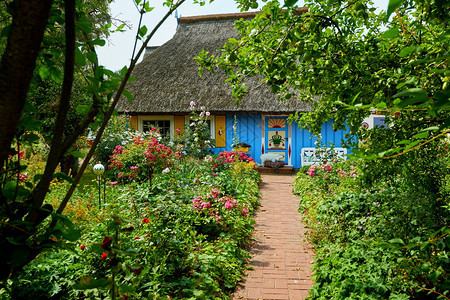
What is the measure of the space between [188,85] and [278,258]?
36.5 feet

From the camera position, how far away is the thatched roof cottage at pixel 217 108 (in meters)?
12.8

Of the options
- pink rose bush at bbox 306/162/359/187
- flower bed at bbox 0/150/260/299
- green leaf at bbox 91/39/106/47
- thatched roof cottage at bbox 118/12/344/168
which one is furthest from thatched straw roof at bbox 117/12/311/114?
green leaf at bbox 91/39/106/47

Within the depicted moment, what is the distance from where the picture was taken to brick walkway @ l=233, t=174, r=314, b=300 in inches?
140

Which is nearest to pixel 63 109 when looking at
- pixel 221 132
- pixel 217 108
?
pixel 217 108

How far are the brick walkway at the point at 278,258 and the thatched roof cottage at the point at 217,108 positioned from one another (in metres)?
5.82

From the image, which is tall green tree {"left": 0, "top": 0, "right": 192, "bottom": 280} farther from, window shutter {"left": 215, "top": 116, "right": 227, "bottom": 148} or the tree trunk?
window shutter {"left": 215, "top": 116, "right": 227, "bottom": 148}

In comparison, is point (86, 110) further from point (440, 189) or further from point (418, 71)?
point (440, 189)

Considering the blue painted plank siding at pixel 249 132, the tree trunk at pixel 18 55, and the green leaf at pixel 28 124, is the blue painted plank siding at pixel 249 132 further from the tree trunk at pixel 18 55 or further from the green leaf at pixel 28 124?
the tree trunk at pixel 18 55

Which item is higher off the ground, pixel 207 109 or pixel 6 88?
pixel 207 109

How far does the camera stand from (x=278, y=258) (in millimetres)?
4457

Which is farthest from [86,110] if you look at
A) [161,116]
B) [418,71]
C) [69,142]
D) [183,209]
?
[161,116]

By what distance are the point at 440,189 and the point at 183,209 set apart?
3204 mm

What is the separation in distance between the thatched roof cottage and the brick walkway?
19.1ft

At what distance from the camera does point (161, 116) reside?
14211 millimetres
